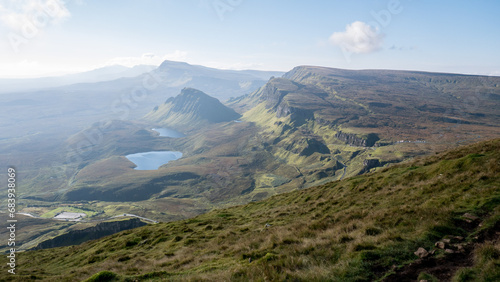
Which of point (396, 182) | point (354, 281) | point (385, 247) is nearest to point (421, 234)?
point (385, 247)

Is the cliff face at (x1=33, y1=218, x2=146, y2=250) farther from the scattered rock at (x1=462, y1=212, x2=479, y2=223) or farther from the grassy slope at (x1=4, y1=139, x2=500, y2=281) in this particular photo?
the scattered rock at (x1=462, y1=212, x2=479, y2=223)

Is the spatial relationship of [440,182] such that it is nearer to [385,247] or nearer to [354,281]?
[385,247]

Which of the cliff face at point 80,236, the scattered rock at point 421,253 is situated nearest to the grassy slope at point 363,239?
the scattered rock at point 421,253

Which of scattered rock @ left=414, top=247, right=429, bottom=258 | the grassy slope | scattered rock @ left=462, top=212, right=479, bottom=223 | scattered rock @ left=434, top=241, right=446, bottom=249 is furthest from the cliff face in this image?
scattered rock @ left=462, top=212, right=479, bottom=223

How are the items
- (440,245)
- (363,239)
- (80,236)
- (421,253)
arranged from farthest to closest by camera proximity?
(80,236)
(363,239)
(440,245)
(421,253)

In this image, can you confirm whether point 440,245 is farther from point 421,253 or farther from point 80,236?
point 80,236

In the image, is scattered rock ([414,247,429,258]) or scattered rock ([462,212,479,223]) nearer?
scattered rock ([414,247,429,258])

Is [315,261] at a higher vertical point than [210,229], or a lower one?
higher

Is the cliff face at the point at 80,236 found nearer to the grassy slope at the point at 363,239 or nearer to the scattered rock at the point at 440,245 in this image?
the grassy slope at the point at 363,239

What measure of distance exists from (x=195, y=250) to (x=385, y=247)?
1754cm

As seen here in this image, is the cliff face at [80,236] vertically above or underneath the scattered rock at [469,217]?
underneath

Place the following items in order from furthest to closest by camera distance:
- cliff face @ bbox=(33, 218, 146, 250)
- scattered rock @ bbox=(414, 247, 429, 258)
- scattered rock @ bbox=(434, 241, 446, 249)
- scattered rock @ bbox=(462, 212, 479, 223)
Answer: cliff face @ bbox=(33, 218, 146, 250) < scattered rock @ bbox=(462, 212, 479, 223) < scattered rock @ bbox=(434, 241, 446, 249) < scattered rock @ bbox=(414, 247, 429, 258)

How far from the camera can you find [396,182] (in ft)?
98.6

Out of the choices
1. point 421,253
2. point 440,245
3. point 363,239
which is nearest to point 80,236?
point 363,239
